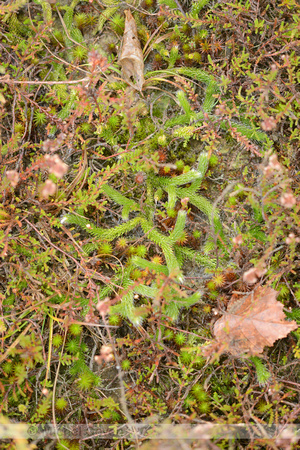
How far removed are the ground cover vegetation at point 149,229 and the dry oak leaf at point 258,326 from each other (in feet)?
0.03

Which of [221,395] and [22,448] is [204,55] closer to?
[221,395]

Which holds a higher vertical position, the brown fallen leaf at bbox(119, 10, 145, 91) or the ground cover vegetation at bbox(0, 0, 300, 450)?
the brown fallen leaf at bbox(119, 10, 145, 91)

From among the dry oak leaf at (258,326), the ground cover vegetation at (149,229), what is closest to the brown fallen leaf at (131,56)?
the ground cover vegetation at (149,229)

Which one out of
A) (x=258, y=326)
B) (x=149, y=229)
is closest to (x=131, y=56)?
(x=149, y=229)

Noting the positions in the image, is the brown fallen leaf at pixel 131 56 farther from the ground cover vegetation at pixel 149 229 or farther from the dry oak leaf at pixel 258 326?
the dry oak leaf at pixel 258 326

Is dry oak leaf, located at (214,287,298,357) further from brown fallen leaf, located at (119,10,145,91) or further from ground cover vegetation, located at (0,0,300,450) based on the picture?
brown fallen leaf, located at (119,10,145,91)

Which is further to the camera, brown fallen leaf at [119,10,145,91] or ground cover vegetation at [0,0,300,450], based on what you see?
brown fallen leaf at [119,10,145,91]

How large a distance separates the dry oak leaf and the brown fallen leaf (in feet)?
6.88

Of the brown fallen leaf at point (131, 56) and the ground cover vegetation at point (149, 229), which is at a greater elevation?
the brown fallen leaf at point (131, 56)

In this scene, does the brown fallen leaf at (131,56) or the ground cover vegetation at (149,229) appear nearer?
the ground cover vegetation at (149,229)

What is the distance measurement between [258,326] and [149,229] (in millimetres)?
1137

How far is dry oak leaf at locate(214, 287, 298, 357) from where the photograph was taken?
99.7 inches

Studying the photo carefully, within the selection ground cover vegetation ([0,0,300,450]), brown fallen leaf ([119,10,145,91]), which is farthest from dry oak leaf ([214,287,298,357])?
brown fallen leaf ([119,10,145,91])

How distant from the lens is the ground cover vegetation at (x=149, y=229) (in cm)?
255
